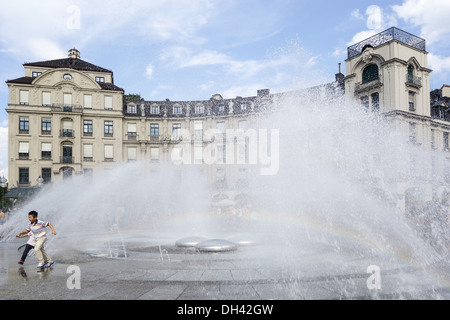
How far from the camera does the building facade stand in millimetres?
38344

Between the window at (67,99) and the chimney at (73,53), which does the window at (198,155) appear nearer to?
the window at (67,99)

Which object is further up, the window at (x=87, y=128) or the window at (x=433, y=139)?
the window at (x=87, y=128)

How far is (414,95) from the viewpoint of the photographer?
38969 millimetres

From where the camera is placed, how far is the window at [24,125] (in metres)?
49.5

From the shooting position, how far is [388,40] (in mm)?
37438

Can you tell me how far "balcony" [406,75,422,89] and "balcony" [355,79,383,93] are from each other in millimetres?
3165

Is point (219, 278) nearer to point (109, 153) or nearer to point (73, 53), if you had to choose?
point (109, 153)

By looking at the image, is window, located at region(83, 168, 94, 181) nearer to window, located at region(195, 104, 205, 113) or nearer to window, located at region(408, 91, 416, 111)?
window, located at region(195, 104, 205, 113)

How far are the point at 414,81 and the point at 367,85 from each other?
16.3 ft

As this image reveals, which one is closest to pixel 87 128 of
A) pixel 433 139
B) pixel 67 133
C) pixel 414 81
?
pixel 67 133

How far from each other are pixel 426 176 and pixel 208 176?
96.4ft

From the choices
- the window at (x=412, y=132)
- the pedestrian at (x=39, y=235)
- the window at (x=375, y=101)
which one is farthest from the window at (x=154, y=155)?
the pedestrian at (x=39, y=235)

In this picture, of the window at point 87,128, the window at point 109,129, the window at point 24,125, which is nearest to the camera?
Answer: the window at point 24,125

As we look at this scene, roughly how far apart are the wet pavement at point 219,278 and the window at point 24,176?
133 feet
